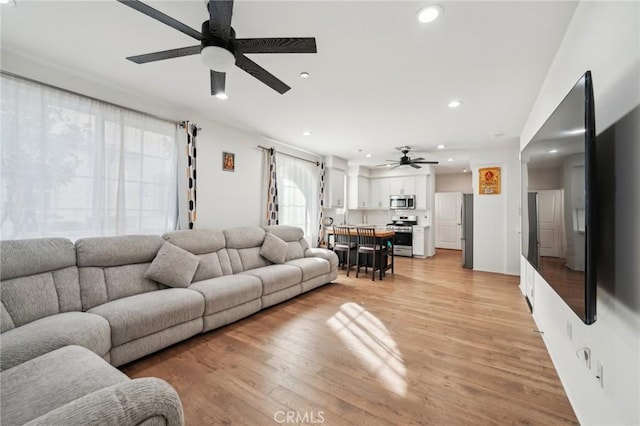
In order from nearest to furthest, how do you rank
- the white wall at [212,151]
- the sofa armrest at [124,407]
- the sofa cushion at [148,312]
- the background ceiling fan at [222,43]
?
the sofa armrest at [124,407]
the background ceiling fan at [222,43]
the sofa cushion at [148,312]
the white wall at [212,151]

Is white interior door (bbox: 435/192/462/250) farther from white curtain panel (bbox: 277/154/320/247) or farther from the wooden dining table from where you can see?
white curtain panel (bbox: 277/154/320/247)

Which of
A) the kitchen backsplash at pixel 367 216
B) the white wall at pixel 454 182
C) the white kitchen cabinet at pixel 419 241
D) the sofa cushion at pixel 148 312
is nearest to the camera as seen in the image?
the sofa cushion at pixel 148 312

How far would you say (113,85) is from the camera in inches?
116

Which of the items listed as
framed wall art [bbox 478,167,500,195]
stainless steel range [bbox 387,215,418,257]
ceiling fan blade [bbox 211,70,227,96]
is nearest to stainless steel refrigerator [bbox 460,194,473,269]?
framed wall art [bbox 478,167,500,195]

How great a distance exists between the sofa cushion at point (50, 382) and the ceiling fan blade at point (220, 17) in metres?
1.94

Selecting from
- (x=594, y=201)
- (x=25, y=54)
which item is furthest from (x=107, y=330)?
(x=594, y=201)

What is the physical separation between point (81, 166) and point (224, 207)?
1818 millimetres

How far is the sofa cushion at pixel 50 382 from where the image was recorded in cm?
108

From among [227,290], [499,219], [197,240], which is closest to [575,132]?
Answer: [227,290]

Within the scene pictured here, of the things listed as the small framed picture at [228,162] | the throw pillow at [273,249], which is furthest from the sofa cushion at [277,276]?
the small framed picture at [228,162]

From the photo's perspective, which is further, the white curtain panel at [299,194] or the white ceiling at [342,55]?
the white curtain panel at [299,194]

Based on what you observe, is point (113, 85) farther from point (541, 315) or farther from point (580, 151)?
point (541, 315)

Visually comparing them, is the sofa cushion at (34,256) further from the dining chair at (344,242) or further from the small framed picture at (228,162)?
the dining chair at (344,242)

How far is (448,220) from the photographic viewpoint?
8984 mm
